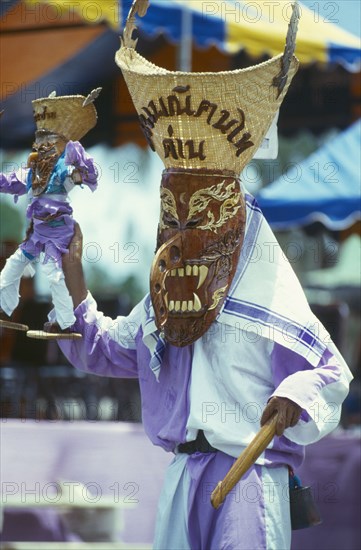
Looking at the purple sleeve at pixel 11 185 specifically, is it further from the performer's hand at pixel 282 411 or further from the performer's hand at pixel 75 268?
the performer's hand at pixel 282 411

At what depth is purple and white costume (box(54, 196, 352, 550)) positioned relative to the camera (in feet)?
12.8

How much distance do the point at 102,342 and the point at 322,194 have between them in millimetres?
3094

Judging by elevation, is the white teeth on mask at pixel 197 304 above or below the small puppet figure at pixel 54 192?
below

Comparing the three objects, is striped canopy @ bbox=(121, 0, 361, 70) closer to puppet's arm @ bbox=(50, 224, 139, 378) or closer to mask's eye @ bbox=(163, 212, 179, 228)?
puppet's arm @ bbox=(50, 224, 139, 378)

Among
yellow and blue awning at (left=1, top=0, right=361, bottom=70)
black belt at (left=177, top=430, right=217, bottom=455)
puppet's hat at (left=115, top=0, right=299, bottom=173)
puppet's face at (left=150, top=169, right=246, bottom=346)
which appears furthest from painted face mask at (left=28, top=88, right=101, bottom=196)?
yellow and blue awning at (left=1, top=0, right=361, bottom=70)

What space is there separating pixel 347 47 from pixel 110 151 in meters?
3.22

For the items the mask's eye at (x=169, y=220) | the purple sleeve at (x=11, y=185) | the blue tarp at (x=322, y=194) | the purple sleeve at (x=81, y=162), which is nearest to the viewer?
the mask's eye at (x=169, y=220)

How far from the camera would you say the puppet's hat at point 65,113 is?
423 centimetres

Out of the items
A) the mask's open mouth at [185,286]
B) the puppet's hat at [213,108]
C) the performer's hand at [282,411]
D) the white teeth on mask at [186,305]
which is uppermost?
the puppet's hat at [213,108]

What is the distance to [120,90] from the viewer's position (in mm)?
9773

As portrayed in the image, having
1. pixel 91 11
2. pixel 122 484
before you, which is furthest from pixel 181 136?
pixel 91 11

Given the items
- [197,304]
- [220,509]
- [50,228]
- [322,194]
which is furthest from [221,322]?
[322,194]

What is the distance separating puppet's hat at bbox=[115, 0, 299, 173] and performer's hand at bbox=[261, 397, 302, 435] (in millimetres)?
777

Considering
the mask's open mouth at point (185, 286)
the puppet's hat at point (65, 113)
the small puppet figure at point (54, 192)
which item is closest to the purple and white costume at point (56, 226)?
the small puppet figure at point (54, 192)
